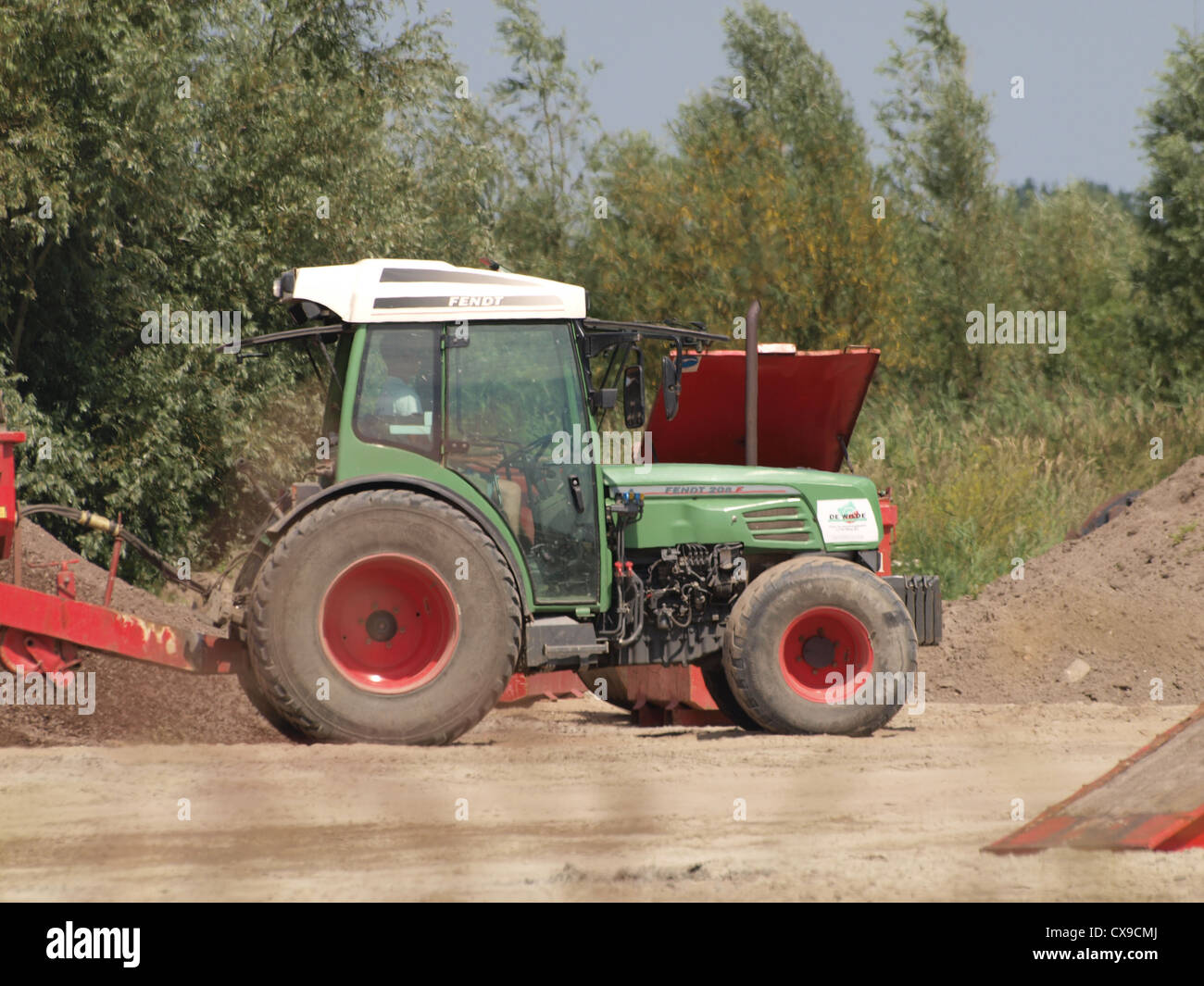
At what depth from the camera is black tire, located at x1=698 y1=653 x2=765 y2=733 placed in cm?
802

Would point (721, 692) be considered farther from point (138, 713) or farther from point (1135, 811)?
point (138, 713)

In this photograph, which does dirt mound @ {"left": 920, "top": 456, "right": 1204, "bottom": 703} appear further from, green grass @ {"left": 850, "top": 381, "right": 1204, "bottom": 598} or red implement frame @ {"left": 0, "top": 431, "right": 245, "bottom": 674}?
red implement frame @ {"left": 0, "top": 431, "right": 245, "bottom": 674}

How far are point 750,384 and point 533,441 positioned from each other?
1663mm

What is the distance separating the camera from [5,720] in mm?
8898

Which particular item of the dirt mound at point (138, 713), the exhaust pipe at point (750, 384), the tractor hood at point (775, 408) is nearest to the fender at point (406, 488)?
the tractor hood at point (775, 408)

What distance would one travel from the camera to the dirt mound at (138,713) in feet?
29.4

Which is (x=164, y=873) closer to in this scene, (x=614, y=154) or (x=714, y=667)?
(x=714, y=667)

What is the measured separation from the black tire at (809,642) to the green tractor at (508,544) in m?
0.01

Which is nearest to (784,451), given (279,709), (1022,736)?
(1022,736)

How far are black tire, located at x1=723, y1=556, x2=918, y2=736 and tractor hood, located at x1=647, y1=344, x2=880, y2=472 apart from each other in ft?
4.13

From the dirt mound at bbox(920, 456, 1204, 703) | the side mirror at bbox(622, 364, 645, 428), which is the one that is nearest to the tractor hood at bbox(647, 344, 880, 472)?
the side mirror at bbox(622, 364, 645, 428)

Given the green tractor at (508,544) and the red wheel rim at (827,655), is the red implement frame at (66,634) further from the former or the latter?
the red wheel rim at (827,655)

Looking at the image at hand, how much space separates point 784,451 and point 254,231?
1048 centimetres

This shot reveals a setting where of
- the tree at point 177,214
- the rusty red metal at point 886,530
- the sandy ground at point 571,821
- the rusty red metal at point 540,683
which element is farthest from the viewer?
the tree at point 177,214
